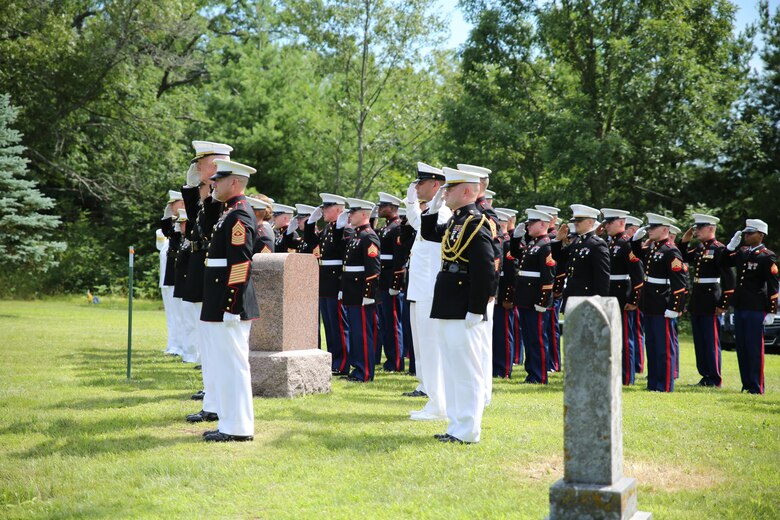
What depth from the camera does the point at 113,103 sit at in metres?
31.5

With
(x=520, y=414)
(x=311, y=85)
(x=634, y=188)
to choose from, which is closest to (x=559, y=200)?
(x=634, y=188)

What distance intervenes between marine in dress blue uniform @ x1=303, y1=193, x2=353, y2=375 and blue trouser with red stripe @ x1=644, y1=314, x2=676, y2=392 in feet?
13.9

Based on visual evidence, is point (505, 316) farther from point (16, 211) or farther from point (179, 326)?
point (16, 211)

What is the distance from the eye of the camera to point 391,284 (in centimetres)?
1248

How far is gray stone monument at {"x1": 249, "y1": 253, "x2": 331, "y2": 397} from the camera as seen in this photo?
29.6 ft

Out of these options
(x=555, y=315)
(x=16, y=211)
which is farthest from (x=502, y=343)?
(x=16, y=211)

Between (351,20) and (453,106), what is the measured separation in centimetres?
466

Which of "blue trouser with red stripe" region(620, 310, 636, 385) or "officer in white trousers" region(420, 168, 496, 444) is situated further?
"blue trouser with red stripe" region(620, 310, 636, 385)

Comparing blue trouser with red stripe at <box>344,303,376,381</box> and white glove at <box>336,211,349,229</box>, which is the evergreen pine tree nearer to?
white glove at <box>336,211,349,229</box>

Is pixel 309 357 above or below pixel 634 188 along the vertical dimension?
below

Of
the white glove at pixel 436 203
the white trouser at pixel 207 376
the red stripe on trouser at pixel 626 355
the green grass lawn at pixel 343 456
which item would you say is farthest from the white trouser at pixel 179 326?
the red stripe on trouser at pixel 626 355

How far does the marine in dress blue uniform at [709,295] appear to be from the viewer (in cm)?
1171

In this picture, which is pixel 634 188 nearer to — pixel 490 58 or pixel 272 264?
pixel 490 58

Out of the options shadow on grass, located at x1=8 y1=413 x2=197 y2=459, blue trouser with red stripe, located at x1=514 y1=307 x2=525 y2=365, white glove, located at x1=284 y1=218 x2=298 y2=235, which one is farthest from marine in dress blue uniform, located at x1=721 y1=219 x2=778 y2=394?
shadow on grass, located at x1=8 y1=413 x2=197 y2=459
